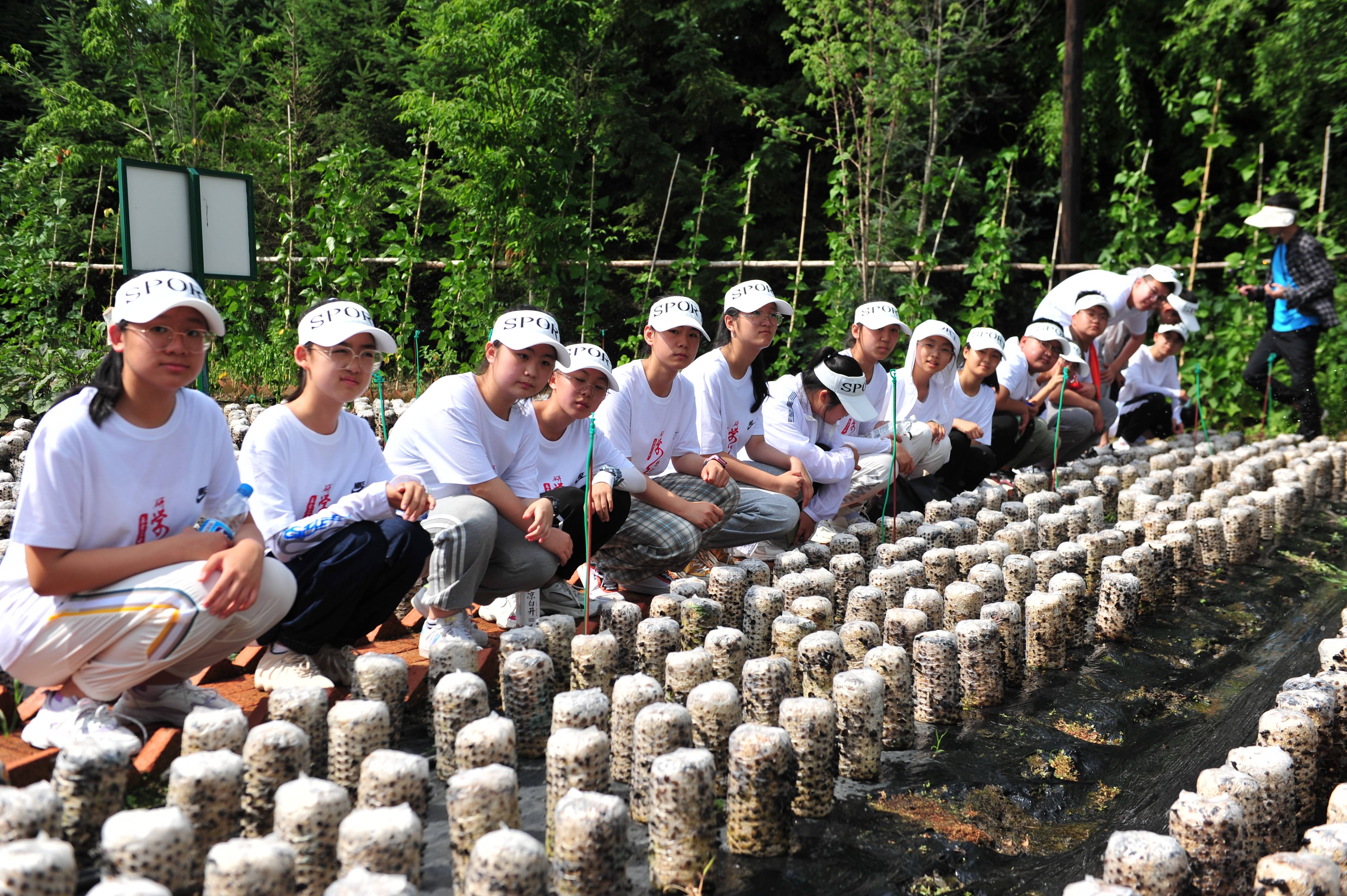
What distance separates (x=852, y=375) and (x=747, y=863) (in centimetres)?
277

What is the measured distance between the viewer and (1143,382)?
7.32 meters

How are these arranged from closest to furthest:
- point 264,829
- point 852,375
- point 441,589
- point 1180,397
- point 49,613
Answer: point 264,829, point 49,613, point 441,589, point 852,375, point 1180,397

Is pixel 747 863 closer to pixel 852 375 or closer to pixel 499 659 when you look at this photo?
pixel 499 659

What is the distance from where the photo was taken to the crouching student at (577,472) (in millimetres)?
3459

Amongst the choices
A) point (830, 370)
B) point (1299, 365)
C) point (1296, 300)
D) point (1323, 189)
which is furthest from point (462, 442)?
point (1323, 189)

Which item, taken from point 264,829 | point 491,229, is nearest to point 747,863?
point 264,829

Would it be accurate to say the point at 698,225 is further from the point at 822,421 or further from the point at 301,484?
the point at 301,484

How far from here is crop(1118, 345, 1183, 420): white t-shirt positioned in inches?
287

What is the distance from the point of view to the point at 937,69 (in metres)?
8.63

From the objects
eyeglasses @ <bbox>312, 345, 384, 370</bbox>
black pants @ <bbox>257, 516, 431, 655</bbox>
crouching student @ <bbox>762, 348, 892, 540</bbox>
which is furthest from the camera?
crouching student @ <bbox>762, 348, 892, 540</bbox>

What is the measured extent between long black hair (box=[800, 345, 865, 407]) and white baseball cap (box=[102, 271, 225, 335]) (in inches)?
109

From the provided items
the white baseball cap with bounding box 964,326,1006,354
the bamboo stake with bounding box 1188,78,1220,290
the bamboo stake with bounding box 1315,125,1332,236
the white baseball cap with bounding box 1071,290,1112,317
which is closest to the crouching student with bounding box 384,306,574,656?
the white baseball cap with bounding box 964,326,1006,354

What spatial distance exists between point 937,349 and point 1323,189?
5.40 metres

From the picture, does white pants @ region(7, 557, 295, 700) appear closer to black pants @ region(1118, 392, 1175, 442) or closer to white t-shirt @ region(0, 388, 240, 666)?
white t-shirt @ region(0, 388, 240, 666)
